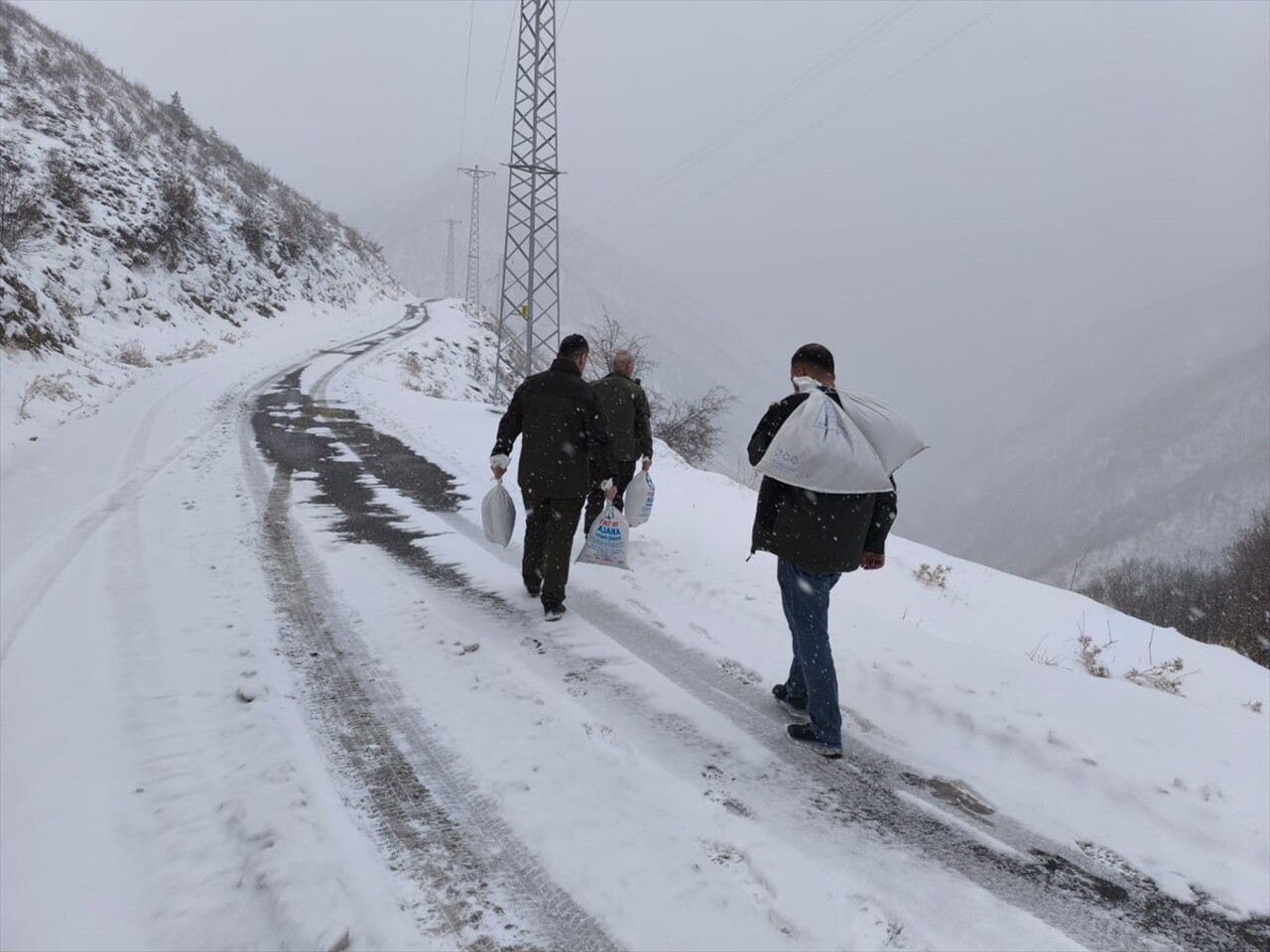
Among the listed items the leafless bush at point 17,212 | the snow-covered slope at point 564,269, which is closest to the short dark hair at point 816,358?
the leafless bush at point 17,212

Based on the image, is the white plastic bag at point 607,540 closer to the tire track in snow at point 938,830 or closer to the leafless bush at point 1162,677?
the tire track in snow at point 938,830

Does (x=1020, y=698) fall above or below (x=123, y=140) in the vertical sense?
below

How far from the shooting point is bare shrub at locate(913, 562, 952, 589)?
8453 mm

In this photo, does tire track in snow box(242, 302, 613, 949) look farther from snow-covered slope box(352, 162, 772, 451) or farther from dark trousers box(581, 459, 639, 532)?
snow-covered slope box(352, 162, 772, 451)

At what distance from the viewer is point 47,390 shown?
1031cm

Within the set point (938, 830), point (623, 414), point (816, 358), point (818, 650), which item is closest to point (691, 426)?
point (623, 414)

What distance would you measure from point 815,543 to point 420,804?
2.12 metres

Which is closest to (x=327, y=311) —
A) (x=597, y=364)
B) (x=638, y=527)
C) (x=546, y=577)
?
(x=597, y=364)

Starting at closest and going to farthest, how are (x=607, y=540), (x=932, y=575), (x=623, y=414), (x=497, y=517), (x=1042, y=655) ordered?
(x=497, y=517), (x=607, y=540), (x=623, y=414), (x=1042, y=655), (x=932, y=575)

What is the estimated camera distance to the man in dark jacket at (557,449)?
15.5ft

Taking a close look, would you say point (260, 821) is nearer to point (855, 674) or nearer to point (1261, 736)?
point (855, 674)

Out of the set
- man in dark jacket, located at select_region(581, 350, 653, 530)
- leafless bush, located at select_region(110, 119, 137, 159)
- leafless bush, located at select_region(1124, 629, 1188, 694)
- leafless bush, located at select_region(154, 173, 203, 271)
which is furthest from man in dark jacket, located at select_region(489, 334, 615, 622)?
leafless bush, located at select_region(110, 119, 137, 159)

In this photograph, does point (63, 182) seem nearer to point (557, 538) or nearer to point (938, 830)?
point (557, 538)

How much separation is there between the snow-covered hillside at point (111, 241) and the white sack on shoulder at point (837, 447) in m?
10.4
